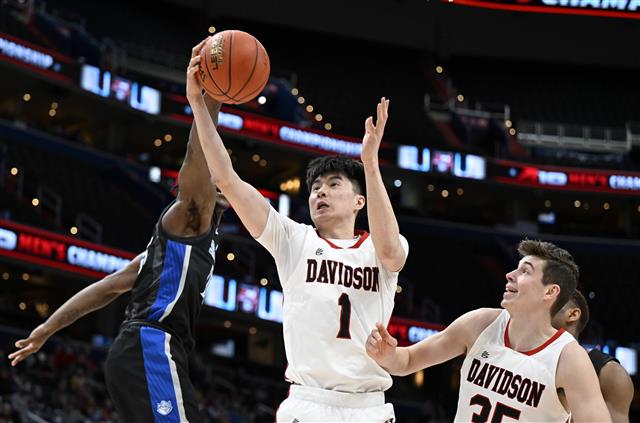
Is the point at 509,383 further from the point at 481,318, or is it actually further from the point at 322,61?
the point at 322,61

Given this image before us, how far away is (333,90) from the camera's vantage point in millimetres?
35844

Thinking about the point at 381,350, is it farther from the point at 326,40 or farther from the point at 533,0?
the point at 326,40

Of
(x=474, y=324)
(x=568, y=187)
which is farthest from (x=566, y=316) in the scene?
(x=568, y=187)

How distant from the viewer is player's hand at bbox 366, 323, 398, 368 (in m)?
5.09

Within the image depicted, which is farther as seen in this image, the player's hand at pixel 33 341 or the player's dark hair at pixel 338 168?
the player's dark hair at pixel 338 168

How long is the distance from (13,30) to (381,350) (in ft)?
70.6

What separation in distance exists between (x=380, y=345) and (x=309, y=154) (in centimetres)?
2545

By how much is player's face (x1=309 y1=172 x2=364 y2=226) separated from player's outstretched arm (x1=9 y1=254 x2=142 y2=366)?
3.15 ft

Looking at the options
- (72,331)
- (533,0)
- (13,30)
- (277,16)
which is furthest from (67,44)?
(533,0)

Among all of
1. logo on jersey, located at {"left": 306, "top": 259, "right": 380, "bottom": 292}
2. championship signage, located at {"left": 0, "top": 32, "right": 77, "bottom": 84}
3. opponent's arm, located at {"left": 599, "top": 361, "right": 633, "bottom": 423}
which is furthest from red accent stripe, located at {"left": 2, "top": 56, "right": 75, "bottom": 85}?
opponent's arm, located at {"left": 599, "top": 361, "right": 633, "bottom": 423}

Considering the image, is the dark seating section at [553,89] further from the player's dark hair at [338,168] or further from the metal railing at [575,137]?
the player's dark hair at [338,168]

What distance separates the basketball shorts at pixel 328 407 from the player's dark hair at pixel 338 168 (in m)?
1.12

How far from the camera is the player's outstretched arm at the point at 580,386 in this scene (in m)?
4.86

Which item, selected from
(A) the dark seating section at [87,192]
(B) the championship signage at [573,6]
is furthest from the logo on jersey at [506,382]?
(B) the championship signage at [573,6]
